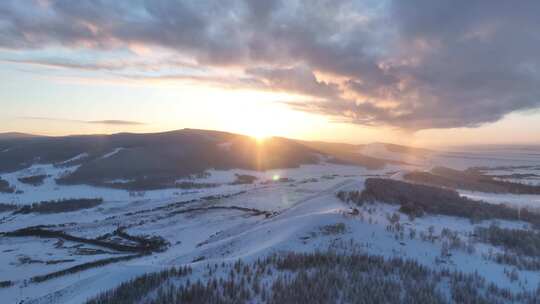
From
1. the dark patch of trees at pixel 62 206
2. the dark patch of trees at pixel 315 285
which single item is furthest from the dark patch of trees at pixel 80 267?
the dark patch of trees at pixel 62 206

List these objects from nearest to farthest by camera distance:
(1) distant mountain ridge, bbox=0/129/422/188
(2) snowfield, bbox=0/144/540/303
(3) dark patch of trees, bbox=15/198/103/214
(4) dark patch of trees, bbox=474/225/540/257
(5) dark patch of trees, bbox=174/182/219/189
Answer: (2) snowfield, bbox=0/144/540/303 → (4) dark patch of trees, bbox=474/225/540/257 → (3) dark patch of trees, bbox=15/198/103/214 → (5) dark patch of trees, bbox=174/182/219/189 → (1) distant mountain ridge, bbox=0/129/422/188

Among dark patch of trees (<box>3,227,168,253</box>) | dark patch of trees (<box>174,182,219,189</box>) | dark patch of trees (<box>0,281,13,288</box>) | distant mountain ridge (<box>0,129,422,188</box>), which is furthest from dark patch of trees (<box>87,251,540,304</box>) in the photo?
distant mountain ridge (<box>0,129,422,188</box>)

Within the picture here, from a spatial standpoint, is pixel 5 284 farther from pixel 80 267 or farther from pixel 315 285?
pixel 315 285

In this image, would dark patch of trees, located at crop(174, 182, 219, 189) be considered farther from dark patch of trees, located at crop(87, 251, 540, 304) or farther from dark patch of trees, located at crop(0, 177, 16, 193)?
dark patch of trees, located at crop(87, 251, 540, 304)

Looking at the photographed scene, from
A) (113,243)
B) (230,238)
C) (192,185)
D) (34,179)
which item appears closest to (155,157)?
(34,179)

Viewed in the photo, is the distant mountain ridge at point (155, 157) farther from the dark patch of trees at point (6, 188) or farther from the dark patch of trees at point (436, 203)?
the dark patch of trees at point (436, 203)

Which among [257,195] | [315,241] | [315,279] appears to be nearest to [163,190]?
[257,195]
